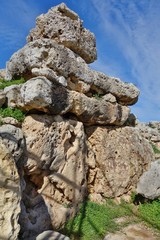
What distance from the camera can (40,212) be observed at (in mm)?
6738

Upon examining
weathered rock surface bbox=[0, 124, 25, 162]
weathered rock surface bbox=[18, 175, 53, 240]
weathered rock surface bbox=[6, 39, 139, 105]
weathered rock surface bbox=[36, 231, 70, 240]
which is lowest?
weathered rock surface bbox=[36, 231, 70, 240]

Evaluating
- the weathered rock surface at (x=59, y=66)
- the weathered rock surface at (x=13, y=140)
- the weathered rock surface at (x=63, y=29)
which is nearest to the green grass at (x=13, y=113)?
the weathered rock surface at (x=13, y=140)

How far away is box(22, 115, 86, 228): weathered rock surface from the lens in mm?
7055

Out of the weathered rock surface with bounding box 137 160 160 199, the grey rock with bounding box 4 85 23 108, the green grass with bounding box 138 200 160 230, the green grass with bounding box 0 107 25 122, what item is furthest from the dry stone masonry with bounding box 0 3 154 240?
the green grass with bounding box 138 200 160 230

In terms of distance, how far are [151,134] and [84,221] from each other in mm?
11273

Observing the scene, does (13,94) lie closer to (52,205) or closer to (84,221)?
(52,205)

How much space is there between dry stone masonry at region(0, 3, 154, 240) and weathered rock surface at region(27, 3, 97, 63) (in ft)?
0.10

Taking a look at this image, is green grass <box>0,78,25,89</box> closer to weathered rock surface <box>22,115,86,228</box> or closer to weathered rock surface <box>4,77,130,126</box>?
weathered rock surface <box>4,77,130,126</box>

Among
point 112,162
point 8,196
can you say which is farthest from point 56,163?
point 8,196

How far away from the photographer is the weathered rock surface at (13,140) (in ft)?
18.7

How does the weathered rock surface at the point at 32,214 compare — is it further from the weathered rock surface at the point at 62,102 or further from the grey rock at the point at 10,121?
the weathered rock surface at the point at 62,102

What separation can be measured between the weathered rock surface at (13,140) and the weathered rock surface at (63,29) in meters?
4.05

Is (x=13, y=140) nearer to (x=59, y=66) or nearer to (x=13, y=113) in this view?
(x=13, y=113)

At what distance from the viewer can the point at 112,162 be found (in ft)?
31.9
